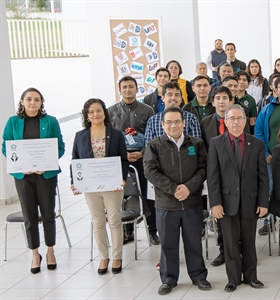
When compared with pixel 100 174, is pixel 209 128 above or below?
above

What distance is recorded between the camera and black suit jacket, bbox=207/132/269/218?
5637 mm

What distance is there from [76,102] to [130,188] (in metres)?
14.9

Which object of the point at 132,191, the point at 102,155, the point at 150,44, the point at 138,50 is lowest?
the point at 132,191

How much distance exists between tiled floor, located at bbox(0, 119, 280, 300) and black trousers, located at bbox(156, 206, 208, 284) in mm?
139

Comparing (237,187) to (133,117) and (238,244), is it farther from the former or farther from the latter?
(133,117)

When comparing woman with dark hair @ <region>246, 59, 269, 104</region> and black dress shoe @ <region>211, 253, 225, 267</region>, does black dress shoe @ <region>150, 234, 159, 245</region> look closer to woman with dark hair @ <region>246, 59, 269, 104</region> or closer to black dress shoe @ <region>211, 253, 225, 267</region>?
black dress shoe @ <region>211, 253, 225, 267</region>

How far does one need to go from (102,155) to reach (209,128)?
3.34ft

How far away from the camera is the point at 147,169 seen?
5.79m

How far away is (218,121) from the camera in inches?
254

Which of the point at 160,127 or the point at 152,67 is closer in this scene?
the point at 160,127

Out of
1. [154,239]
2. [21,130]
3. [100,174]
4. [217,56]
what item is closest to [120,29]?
[217,56]

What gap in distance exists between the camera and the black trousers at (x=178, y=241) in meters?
5.78

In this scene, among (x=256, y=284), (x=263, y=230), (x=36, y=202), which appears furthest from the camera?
(x=263, y=230)

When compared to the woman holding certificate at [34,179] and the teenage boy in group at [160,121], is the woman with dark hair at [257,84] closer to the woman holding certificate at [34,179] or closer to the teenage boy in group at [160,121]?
the teenage boy in group at [160,121]
